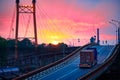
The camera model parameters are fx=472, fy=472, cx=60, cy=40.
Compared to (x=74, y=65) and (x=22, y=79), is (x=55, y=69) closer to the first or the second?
(x=74, y=65)

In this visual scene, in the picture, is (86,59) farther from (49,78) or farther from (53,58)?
(53,58)

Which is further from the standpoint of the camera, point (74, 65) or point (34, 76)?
point (74, 65)

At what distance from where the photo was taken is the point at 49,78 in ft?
263

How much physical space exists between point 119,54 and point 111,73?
34.1 m

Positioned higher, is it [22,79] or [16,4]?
[16,4]

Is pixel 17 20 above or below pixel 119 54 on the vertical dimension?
above

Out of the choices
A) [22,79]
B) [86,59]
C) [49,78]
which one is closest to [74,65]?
[86,59]

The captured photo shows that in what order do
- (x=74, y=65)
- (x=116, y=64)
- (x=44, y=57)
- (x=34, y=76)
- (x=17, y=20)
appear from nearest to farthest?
(x=34, y=76), (x=74, y=65), (x=116, y=64), (x=17, y=20), (x=44, y=57)

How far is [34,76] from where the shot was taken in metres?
78.3

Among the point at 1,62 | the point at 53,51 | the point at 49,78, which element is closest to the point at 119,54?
the point at 53,51

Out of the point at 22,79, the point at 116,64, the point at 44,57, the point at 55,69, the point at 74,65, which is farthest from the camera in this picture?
the point at 44,57

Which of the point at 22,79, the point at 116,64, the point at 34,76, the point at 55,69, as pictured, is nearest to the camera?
the point at 22,79

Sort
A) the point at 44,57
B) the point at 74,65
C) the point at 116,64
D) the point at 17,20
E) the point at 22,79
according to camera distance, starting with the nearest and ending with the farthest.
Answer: the point at 22,79
the point at 74,65
the point at 116,64
the point at 17,20
the point at 44,57

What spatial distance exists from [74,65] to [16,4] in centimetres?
4215
